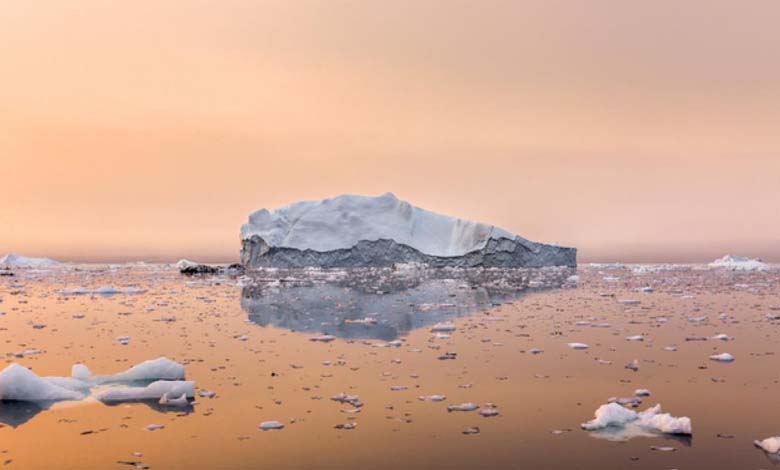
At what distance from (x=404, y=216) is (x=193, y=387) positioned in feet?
146

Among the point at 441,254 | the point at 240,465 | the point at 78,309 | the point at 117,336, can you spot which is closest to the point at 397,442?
the point at 240,465

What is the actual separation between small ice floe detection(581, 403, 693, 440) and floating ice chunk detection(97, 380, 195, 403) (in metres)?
4.02

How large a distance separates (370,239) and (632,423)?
43.3 metres

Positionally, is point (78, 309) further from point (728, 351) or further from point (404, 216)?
point (404, 216)

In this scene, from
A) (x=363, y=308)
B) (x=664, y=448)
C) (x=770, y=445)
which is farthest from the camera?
(x=363, y=308)

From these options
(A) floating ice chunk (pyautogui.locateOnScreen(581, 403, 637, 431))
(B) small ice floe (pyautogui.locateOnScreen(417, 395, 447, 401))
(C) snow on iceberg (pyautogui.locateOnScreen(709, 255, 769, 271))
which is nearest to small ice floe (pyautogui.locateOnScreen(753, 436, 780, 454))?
(A) floating ice chunk (pyautogui.locateOnScreen(581, 403, 637, 431))

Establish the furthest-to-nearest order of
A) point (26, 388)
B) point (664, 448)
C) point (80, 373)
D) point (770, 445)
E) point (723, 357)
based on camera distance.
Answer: point (723, 357) < point (80, 373) < point (26, 388) < point (664, 448) < point (770, 445)

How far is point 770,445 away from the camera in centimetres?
486

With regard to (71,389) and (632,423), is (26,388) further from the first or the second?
(632,423)

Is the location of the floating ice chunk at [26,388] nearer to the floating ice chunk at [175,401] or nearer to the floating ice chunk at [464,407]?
the floating ice chunk at [175,401]

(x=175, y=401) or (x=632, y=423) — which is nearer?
(x=632, y=423)

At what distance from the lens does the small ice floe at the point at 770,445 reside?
15.8 feet

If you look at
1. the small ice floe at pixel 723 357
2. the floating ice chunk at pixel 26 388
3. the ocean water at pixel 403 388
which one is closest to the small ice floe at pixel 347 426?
the ocean water at pixel 403 388

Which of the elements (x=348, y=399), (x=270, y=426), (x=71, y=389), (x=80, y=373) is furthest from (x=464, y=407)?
(x=80, y=373)
